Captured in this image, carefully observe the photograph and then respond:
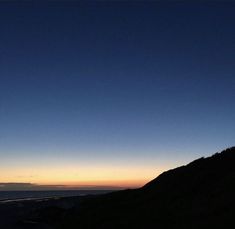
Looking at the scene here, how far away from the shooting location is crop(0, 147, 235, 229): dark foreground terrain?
2803cm

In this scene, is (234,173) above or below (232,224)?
above

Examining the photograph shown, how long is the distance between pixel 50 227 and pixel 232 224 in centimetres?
3463

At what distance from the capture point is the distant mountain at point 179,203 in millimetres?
28016

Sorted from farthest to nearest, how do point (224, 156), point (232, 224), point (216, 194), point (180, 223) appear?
point (224, 156), point (216, 194), point (180, 223), point (232, 224)

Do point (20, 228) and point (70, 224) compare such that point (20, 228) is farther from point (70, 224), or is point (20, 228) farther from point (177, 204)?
point (177, 204)

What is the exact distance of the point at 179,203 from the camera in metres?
32.8

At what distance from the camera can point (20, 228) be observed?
A: 56.3 meters

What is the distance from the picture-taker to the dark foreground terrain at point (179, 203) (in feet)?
92.0

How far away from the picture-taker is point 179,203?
32.8m

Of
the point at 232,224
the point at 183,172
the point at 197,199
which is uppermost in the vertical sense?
the point at 183,172

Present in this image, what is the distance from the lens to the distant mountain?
2802 cm

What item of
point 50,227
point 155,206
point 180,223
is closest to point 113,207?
point 155,206

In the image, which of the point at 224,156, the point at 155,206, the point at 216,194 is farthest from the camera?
the point at 224,156

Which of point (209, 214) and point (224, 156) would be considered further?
point (224, 156)
